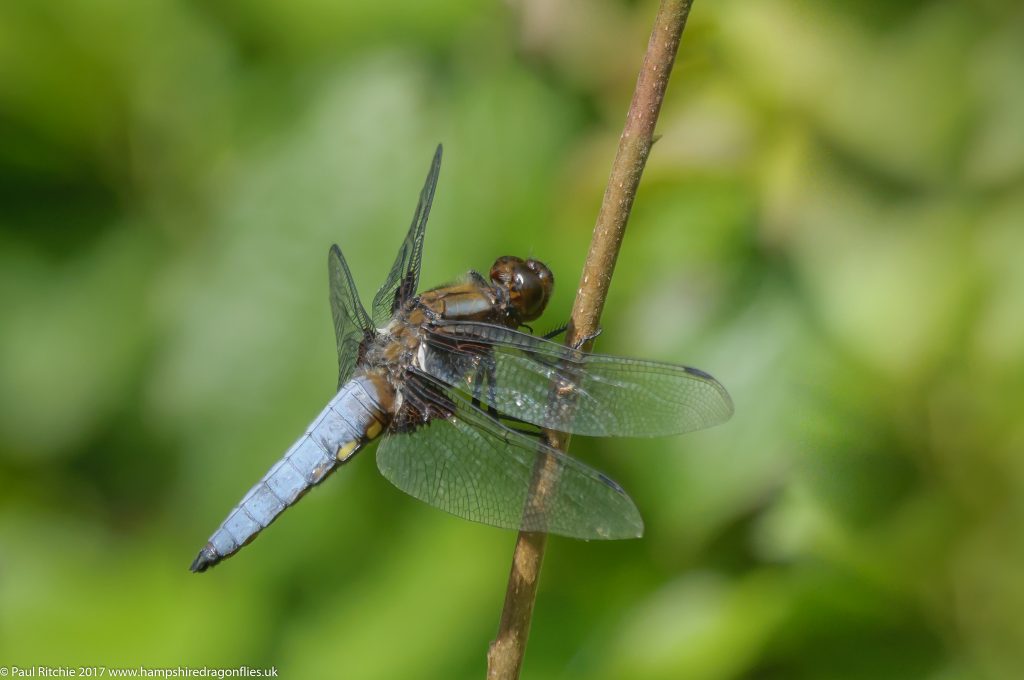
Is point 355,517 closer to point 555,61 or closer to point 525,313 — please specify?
point 525,313

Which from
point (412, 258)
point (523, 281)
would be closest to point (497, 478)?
point (523, 281)

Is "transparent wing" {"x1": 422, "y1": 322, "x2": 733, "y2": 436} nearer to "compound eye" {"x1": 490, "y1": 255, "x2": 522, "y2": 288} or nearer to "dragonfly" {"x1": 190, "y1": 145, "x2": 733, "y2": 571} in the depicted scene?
"dragonfly" {"x1": 190, "y1": 145, "x2": 733, "y2": 571}

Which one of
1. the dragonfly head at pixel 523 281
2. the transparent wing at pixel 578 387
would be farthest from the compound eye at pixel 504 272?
the transparent wing at pixel 578 387

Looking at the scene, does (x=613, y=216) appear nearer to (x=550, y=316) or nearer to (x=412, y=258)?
(x=412, y=258)

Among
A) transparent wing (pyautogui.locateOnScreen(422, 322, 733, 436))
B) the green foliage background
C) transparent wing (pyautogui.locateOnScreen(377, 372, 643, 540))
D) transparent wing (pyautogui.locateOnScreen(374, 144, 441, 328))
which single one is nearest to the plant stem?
transparent wing (pyautogui.locateOnScreen(377, 372, 643, 540))

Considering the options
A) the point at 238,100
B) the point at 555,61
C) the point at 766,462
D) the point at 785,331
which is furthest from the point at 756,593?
the point at 238,100

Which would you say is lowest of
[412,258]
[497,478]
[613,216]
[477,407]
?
[497,478]

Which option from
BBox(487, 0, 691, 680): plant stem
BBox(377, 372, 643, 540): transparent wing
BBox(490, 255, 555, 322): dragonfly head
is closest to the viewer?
BBox(487, 0, 691, 680): plant stem

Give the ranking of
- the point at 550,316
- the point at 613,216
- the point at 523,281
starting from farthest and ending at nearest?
the point at 550,316, the point at 523,281, the point at 613,216
